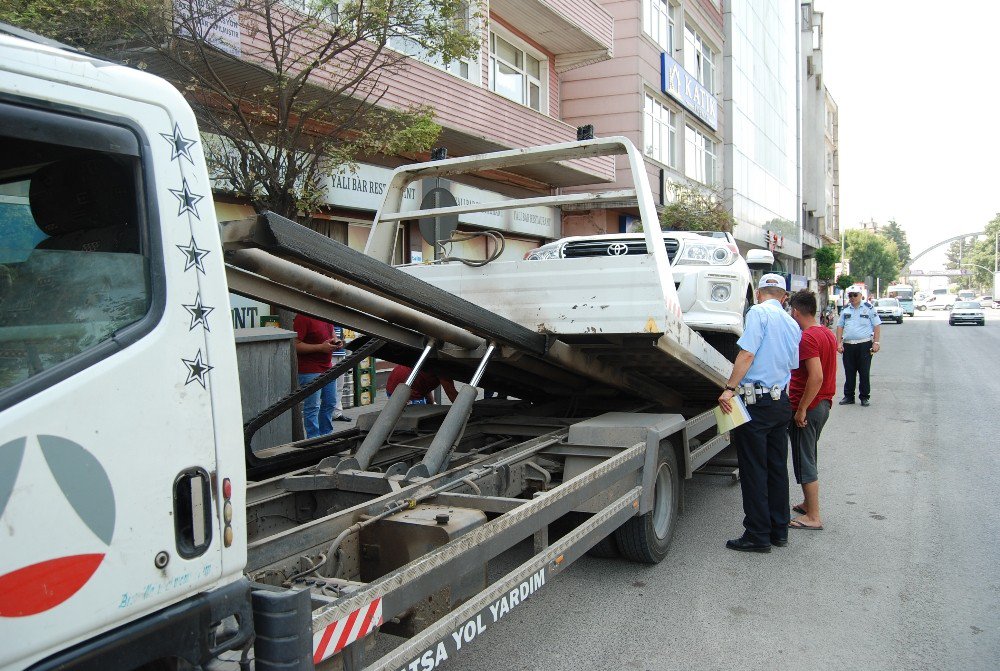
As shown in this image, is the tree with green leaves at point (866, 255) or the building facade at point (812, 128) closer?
the building facade at point (812, 128)

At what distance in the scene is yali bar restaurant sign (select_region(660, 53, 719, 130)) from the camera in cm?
2378

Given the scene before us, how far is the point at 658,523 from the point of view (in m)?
5.20

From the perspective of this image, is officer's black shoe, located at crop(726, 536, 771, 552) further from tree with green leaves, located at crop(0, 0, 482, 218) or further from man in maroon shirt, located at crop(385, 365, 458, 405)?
tree with green leaves, located at crop(0, 0, 482, 218)

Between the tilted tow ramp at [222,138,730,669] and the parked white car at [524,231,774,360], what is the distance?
973 mm

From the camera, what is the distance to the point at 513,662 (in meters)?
3.80

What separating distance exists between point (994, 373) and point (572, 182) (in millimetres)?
10321

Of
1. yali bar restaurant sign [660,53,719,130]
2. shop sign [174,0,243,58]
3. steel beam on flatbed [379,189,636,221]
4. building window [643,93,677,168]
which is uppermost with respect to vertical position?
yali bar restaurant sign [660,53,719,130]

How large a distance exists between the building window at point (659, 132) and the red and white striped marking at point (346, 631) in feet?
69.6

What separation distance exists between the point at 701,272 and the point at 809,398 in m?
2.09

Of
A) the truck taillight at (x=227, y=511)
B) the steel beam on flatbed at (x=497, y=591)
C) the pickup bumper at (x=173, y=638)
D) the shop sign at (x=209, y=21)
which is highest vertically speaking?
the shop sign at (x=209, y=21)

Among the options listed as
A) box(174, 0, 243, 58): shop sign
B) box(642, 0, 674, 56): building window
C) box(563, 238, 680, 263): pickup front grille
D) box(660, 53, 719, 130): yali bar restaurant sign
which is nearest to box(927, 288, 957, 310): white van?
box(660, 53, 719, 130): yali bar restaurant sign

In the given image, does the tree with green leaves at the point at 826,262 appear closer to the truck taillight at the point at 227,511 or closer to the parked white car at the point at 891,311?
the parked white car at the point at 891,311

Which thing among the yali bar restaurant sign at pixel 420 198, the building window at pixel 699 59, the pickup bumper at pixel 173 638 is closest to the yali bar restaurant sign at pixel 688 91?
the building window at pixel 699 59

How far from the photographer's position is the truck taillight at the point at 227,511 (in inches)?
82.3
